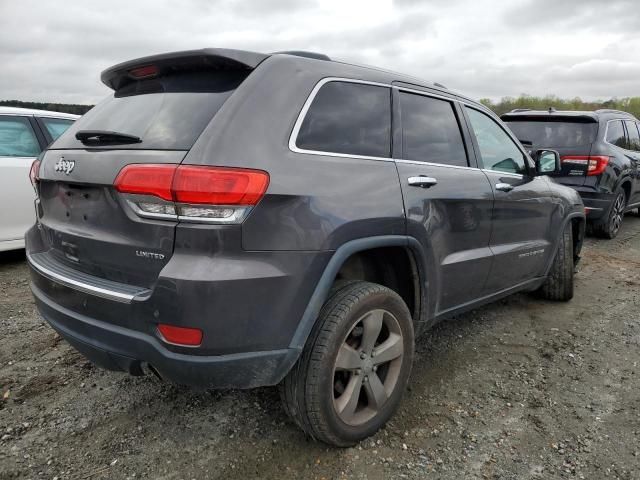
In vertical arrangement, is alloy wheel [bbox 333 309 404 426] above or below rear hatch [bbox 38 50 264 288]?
below

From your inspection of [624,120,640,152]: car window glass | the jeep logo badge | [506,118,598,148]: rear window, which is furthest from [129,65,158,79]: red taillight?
[624,120,640,152]: car window glass

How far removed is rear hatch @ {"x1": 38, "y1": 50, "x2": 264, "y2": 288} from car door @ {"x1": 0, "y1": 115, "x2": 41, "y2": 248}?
2943 mm

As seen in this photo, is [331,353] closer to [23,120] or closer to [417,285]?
[417,285]

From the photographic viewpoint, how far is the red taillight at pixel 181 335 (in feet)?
5.90

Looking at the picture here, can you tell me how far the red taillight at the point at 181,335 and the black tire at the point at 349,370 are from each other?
483mm

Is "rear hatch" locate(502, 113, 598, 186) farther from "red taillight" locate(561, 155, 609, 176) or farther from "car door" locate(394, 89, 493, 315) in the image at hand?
"car door" locate(394, 89, 493, 315)

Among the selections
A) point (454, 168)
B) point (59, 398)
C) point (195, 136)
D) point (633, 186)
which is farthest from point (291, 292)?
point (633, 186)

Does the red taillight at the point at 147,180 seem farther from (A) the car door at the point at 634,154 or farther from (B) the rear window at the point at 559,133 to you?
(A) the car door at the point at 634,154

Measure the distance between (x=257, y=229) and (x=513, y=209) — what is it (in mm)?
2196

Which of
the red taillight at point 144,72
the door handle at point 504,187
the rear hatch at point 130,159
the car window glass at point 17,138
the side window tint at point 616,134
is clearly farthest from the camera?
the side window tint at point 616,134

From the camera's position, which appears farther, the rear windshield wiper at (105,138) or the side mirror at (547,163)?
the side mirror at (547,163)

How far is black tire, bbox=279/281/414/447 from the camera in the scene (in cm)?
207

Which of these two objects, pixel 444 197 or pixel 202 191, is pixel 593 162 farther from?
pixel 202 191

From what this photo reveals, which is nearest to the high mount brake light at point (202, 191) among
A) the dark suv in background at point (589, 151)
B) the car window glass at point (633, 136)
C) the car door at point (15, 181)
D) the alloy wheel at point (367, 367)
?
the alloy wheel at point (367, 367)
